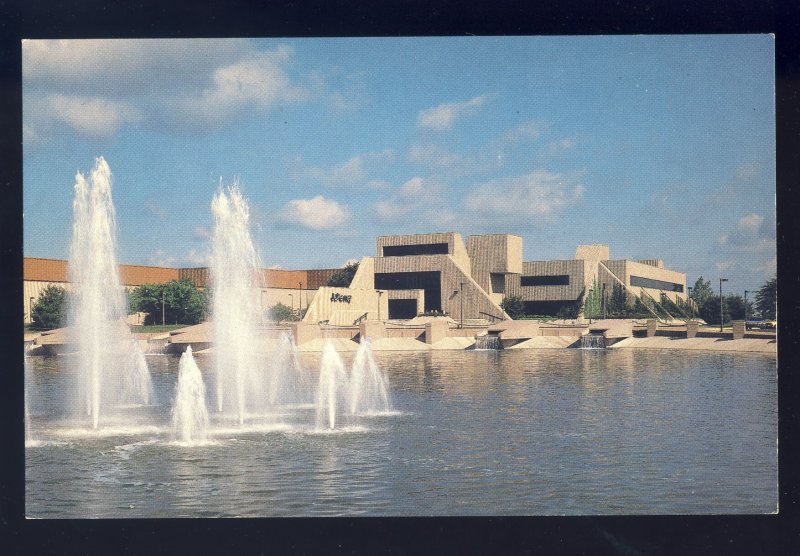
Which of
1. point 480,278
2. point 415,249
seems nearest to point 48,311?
point 415,249

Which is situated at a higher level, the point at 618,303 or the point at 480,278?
the point at 480,278

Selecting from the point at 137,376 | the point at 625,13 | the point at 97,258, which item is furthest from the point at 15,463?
the point at 137,376

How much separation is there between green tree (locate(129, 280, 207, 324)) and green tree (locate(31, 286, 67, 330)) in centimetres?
865

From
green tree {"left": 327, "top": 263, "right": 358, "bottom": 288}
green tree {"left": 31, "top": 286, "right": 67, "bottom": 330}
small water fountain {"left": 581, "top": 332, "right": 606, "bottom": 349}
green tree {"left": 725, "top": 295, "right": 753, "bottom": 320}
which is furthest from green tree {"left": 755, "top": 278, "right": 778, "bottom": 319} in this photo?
green tree {"left": 31, "top": 286, "right": 67, "bottom": 330}

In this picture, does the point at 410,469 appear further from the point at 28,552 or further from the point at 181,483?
the point at 28,552

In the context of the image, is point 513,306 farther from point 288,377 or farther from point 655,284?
point 288,377

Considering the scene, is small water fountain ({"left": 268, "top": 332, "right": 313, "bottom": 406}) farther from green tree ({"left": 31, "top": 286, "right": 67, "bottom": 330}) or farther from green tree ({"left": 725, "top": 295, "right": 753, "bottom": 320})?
green tree ({"left": 725, "top": 295, "right": 753, "bottom": 320})

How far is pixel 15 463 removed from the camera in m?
10.4

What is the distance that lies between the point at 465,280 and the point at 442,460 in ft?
220

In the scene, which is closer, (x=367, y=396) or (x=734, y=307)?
(x=367, y=396)

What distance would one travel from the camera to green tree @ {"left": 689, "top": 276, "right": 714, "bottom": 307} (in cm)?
8543

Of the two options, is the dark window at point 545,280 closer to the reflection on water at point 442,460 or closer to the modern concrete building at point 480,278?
the modern concrete building at point 480,278

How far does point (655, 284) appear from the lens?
86625 millimetres

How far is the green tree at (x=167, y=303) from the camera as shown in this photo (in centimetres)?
7075
